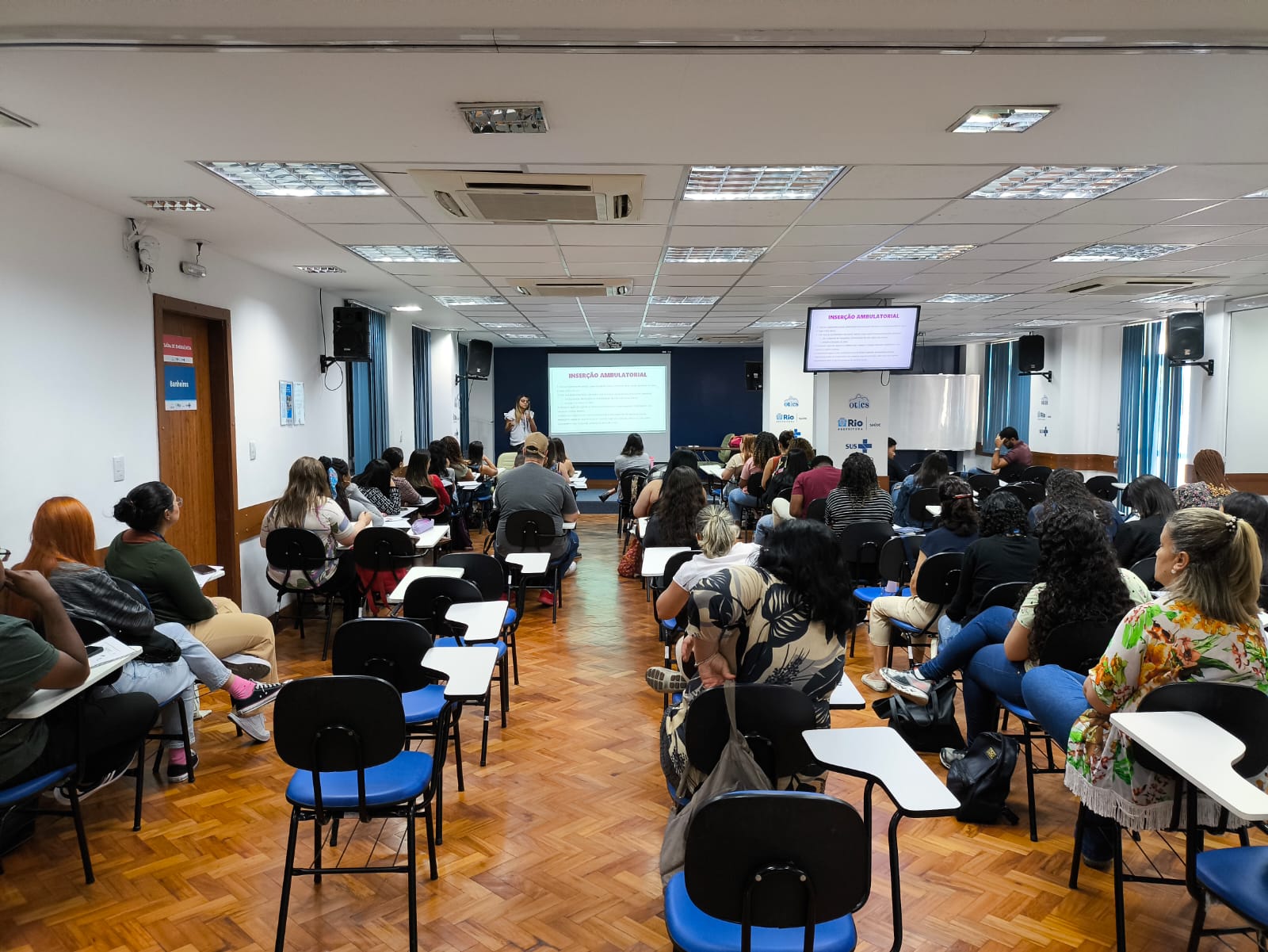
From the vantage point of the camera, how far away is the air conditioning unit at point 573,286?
24.7ft

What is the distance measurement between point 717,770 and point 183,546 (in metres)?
4.84

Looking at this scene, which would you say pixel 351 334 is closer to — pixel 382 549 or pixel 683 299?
pixel 382 549

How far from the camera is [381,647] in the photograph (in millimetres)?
3203

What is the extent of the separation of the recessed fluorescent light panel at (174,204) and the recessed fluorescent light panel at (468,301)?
4.04 metres

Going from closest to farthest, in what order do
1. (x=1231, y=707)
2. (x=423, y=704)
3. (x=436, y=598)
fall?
(x=1231, y=707) → (x=423, y=704) → (x=436, y=598)

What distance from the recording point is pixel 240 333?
6363 millimetres

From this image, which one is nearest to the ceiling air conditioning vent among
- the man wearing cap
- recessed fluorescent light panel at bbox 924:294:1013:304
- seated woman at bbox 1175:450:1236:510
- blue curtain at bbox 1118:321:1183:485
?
recessed fluorescent light panel at bbox 924:294:1013:304

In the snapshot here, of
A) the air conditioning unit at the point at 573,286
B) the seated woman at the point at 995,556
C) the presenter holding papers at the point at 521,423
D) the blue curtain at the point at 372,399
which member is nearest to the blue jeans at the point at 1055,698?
the seated woman at the point at 995,556

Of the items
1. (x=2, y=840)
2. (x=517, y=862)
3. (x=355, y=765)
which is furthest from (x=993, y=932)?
(x=2, y=840)

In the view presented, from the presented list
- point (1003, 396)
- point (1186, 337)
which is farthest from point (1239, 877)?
point (1003, 396)

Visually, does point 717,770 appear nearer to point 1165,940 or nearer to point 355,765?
point 355,765

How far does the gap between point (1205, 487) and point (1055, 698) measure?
3.37 m

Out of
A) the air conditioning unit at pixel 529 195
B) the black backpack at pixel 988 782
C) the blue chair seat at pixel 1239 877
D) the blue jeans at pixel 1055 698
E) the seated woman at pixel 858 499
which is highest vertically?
the air conditioning unit at pixel 529 195

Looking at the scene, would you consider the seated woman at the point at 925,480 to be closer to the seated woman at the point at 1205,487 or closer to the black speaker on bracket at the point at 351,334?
the seated woman at the point at 1205,487
